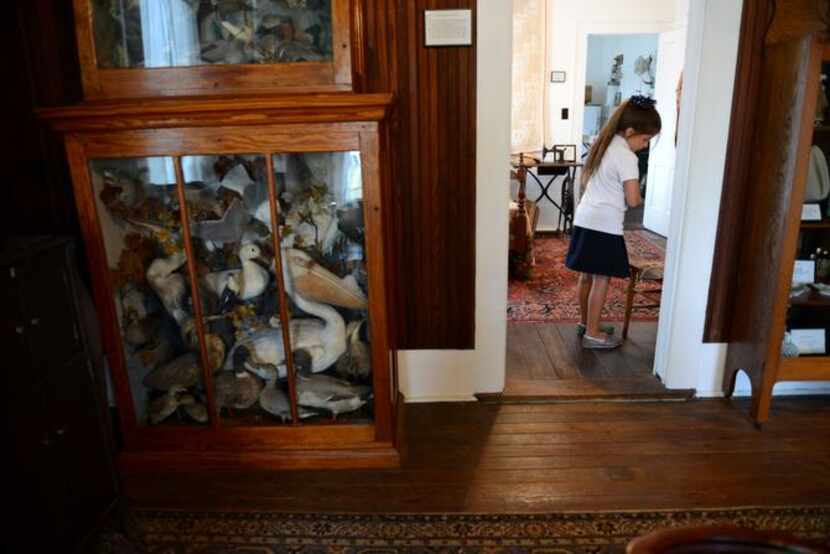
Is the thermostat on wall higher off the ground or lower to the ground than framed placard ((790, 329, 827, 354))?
higher

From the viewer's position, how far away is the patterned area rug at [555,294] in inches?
162

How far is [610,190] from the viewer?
3.26 meters

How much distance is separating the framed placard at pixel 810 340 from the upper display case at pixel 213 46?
2.25m

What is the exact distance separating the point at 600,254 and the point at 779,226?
0.96 m

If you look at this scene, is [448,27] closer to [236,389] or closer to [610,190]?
[610,190]

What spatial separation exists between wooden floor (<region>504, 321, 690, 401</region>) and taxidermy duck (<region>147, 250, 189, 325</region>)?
152cm

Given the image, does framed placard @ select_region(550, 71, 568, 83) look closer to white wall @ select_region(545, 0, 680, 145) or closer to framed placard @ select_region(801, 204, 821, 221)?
white wall @ select_region(545, 0, 680, 145)

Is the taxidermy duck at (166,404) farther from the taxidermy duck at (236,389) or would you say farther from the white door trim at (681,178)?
the white door trim at (681,178)

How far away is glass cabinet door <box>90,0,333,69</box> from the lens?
2084mm

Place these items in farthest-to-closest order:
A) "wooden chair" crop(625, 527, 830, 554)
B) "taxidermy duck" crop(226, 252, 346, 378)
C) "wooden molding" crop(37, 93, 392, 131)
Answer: "taxidermy duck" crop(226, 252, 346, 378) → "wooden molding" crop(37, 93, 392, 131) → "wooden chair" crop(625, 527, 830, 554)

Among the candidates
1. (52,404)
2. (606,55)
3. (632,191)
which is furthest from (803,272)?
(606,55)

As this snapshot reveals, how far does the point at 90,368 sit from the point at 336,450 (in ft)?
3.10

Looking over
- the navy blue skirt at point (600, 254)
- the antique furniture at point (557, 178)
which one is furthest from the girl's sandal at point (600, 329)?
the antique furniture at point (557, 178)

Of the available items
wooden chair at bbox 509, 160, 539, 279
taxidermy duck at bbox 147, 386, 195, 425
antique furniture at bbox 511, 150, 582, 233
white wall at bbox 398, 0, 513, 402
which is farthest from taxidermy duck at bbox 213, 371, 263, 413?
antique furniture at bbox 511, 150, 582, 233
